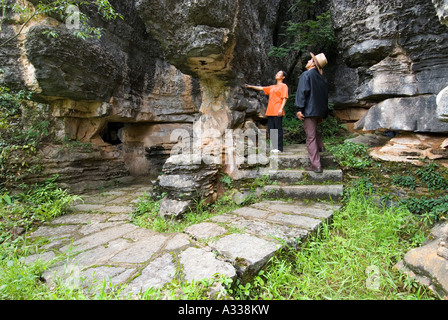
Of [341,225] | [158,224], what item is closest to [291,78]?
[341,225]

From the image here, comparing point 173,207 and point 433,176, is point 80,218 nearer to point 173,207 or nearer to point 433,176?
point 173,207

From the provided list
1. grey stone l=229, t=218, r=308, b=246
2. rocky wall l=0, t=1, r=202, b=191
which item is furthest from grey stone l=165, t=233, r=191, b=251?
rocky wall l=0, t=1, r=202, b=191

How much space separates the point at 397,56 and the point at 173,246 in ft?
14.5

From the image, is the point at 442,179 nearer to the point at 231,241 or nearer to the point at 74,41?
the point at 231,241

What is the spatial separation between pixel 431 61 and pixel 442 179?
1765 millimetres

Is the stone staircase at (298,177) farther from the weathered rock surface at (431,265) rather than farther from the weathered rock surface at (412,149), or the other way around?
the weathered rock surface at (431,265)

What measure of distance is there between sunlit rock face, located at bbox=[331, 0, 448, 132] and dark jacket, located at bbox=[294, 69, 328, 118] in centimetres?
73

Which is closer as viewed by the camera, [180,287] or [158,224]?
[180,287]

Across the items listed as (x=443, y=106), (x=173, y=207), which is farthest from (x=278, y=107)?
(x=443, y=106)

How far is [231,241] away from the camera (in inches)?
85.0

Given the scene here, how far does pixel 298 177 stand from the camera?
3.77 meters

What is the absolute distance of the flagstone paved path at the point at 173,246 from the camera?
67.9 inches

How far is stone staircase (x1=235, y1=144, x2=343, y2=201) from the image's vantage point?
3.36m

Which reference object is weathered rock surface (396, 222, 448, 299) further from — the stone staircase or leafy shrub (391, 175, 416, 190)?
the stone staircase
